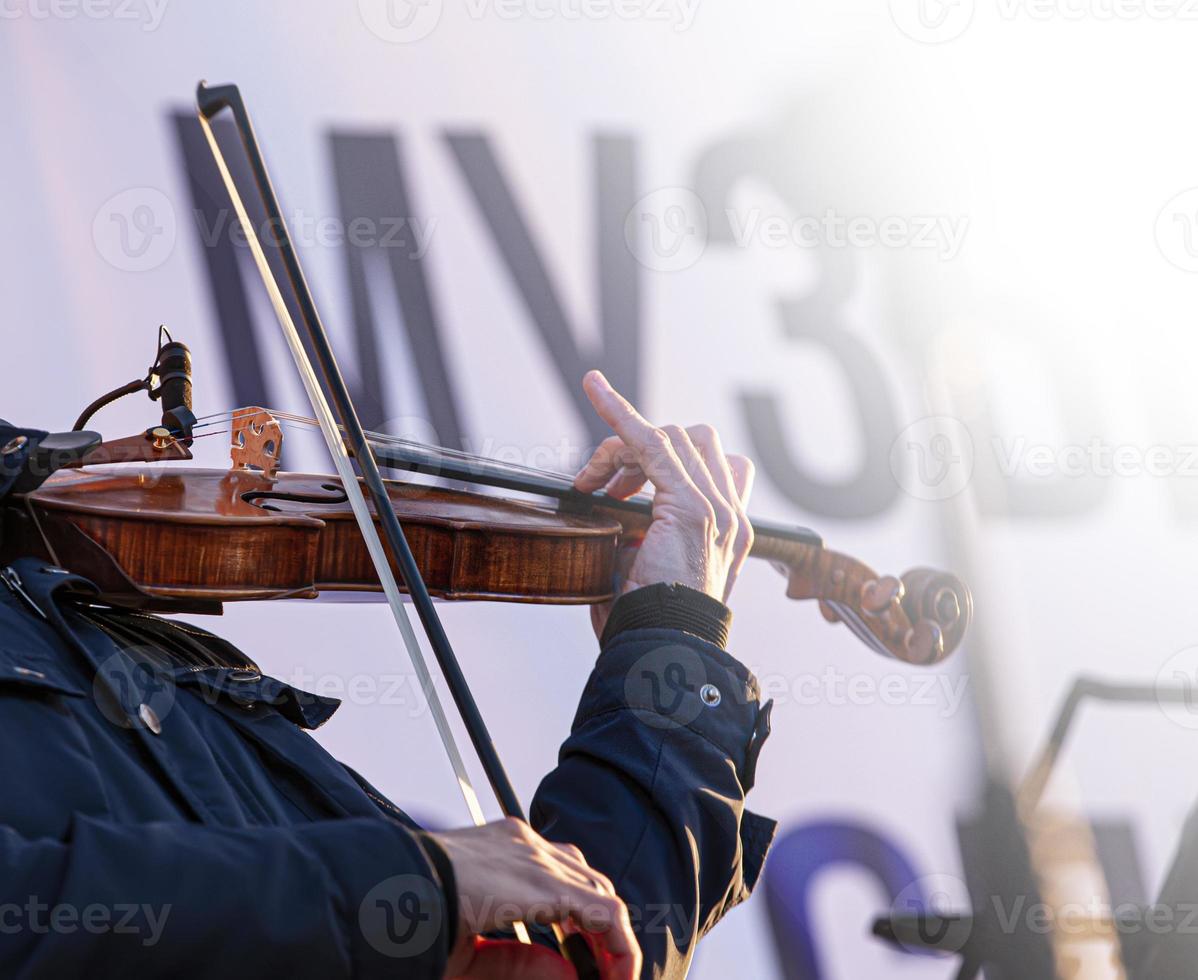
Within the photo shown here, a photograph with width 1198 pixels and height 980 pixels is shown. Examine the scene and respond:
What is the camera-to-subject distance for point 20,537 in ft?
2.58

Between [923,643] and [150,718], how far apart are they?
946 mm

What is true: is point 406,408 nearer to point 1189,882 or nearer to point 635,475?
point 635,475

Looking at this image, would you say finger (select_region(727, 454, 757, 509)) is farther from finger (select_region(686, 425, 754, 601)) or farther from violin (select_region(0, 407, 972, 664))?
violin (select_region(0, 407, 972, 664))

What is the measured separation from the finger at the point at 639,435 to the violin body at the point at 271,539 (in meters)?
0.08

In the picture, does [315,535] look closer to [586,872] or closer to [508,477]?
[508,477]

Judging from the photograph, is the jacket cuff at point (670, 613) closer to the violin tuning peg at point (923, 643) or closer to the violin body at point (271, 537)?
the violin body at point (271, 537)

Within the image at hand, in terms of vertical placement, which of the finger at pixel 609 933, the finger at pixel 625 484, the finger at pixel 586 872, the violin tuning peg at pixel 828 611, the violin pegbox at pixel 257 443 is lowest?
the finger at pixel 609 933

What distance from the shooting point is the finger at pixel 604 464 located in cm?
110

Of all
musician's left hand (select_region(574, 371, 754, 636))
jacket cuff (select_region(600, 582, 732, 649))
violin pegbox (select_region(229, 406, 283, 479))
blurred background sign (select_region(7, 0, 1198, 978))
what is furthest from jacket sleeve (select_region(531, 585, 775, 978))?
blurred background sign (select_region(7, 0, 1198, 978))

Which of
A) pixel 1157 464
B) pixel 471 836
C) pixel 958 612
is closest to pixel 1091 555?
pixel 1157 464

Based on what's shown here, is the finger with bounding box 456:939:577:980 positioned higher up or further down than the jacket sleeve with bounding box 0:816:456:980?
further down

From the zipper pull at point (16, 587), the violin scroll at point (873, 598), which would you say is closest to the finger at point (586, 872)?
the zipper pull at point (16, 587)

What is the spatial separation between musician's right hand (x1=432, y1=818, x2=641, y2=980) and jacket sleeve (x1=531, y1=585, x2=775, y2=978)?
0.27 ft

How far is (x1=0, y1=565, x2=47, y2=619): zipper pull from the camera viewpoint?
27.0 inches
